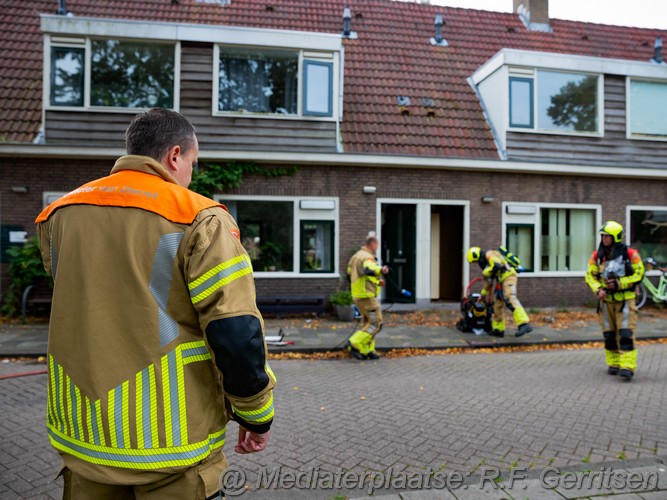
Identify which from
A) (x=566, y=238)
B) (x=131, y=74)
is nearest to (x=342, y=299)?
(x=566, y=238)

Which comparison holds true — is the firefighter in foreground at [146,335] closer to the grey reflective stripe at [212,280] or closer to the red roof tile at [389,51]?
the grey reflective stripe at [212,280]

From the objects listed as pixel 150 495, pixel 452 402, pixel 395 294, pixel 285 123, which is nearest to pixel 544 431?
pixel 452 402

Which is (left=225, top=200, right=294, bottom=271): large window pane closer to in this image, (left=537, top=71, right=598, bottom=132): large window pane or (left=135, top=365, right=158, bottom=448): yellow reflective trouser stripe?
(left=537, top=71, right=598, bottom=132): large window pane

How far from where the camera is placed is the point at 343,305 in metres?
10.5

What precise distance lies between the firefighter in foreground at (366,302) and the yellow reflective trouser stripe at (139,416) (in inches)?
224

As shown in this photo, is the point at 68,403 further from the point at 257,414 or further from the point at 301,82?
the point at 301,82

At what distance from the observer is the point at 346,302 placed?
34.5ft

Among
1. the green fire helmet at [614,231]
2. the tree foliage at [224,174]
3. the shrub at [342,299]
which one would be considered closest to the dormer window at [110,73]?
the tree foliage at [224,174]

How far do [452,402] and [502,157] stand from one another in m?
8.68

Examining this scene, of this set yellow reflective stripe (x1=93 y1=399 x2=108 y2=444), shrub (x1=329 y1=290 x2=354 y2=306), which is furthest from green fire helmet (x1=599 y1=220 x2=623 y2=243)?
yellow reflective stripe (x1=93 y1=399 x2=108 y2=444)

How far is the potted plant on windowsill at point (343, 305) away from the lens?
33.9 ft

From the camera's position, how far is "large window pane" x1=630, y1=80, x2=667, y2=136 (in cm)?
1299

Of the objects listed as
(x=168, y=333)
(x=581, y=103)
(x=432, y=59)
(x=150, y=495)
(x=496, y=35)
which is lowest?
(x=150, y=495)

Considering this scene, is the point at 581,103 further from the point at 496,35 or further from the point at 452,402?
the point at 452,402
